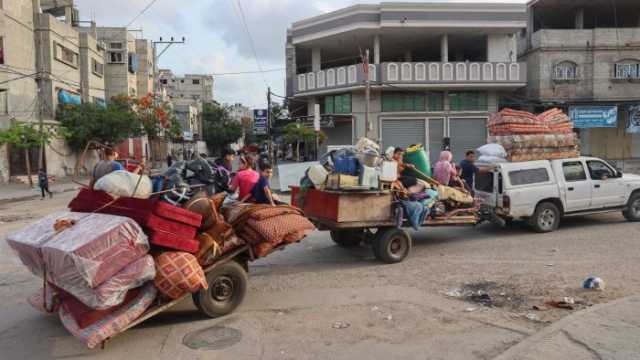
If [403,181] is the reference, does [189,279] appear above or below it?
below

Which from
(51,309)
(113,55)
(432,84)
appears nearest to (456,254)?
(51,309)

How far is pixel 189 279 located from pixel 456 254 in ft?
16.9

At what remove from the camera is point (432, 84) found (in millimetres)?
27344

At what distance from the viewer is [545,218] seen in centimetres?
1010

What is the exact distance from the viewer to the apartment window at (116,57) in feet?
156

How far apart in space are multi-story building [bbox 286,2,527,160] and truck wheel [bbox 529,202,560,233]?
1659cm

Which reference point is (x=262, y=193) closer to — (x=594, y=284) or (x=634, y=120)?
(x=594, y=284)

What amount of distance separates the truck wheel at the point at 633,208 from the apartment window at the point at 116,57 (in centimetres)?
4693

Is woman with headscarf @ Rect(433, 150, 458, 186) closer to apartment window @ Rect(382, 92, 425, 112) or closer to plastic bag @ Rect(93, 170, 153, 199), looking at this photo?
plastic bag @ Rect(93, 170, 153, 199)

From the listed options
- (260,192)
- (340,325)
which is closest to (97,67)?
(260,192)

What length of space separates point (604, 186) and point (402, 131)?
60.8 ft

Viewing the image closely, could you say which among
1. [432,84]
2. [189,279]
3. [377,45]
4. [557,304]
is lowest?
[557,304]

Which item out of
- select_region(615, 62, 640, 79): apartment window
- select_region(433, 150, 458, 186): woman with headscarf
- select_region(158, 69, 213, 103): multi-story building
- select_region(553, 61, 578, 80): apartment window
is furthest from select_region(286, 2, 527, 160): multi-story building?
select_region(158, 69, 213, 103): multi-story building

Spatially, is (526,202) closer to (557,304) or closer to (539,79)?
(557,304)
